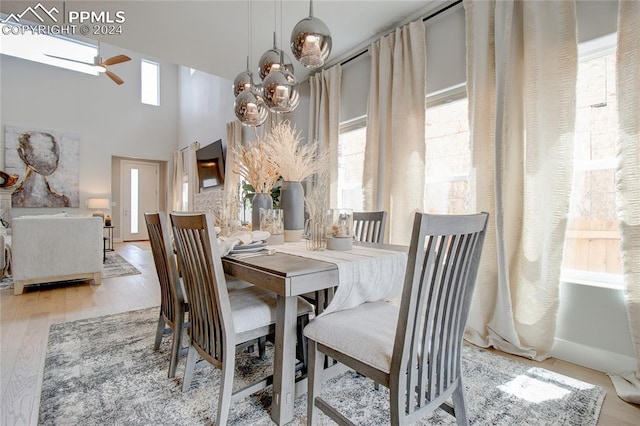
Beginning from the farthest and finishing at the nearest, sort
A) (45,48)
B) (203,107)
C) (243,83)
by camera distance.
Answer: (203,107) < (45,48) < (243,83)

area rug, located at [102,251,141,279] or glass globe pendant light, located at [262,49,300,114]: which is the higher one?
glass globe pendant light, located at [262,49,300,114]

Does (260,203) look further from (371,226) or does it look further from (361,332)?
(361,332)

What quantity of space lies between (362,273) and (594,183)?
1675 millimetres

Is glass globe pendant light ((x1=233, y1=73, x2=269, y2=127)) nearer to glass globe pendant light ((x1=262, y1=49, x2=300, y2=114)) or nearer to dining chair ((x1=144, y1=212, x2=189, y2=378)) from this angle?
glass globe pendant light ((x1=262, y1=49, x2=300, y2=114))

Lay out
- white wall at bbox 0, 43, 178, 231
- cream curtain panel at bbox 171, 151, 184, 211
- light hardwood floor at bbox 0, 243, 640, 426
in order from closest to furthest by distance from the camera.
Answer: light hardwood floor at bbox 0, 243, 640, 426 < white wall at bbox 0, 43, 178, 231 < cream curtain panel at bbox 171, 151, 184, 211

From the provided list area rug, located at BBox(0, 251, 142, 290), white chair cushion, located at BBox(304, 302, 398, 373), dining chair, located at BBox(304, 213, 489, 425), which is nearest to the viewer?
dining chair, located at BBox(304, 213, 489, 425)

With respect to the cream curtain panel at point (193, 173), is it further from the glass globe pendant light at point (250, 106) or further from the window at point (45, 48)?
the glass globe pendant light at point (250, 106)

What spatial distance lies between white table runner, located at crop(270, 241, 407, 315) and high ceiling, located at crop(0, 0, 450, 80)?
2.28 meters

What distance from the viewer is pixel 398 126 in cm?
286

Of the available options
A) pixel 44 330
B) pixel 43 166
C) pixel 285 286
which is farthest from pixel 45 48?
pixel 285 286

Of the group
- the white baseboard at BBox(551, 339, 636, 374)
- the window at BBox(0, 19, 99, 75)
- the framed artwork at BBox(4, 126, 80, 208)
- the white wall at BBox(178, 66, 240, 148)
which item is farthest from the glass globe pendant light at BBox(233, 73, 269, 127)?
Answer: the framed artwork at BBox(4, 126, 80, 208)

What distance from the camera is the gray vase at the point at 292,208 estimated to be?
1.99 m

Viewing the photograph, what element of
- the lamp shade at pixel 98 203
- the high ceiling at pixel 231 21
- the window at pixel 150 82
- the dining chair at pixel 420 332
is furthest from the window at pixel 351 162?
the window at pixel 150 82

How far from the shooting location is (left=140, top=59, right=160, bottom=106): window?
332 inches
